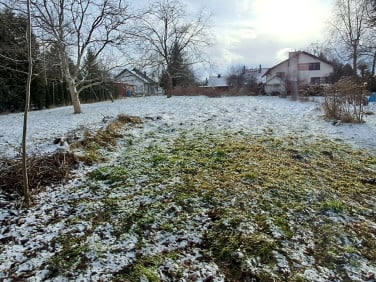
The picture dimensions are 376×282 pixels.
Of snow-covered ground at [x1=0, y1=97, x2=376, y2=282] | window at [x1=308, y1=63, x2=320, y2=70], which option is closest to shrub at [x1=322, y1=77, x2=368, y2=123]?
snow-covered ground at [x1=0, y1=97, x2=376, y2=282]

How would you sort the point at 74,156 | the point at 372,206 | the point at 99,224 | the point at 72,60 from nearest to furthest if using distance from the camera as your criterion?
1. the point at 99,224
2. the point at 372,206
3. the point at 74,156
4. the point at 72,60

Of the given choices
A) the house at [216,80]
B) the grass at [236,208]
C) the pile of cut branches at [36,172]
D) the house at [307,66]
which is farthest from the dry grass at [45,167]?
the house at [216,80]

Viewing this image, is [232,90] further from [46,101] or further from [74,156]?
[74,156]

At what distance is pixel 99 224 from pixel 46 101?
648 inches

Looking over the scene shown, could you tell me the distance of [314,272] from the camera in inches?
93.7

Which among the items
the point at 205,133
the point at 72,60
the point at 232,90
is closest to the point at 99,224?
the point at 205,133

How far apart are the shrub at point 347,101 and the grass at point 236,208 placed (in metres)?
3.30

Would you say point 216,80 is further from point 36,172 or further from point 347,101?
point 36,172

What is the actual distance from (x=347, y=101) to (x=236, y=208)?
23.9ft

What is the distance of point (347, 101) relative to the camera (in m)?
8.73

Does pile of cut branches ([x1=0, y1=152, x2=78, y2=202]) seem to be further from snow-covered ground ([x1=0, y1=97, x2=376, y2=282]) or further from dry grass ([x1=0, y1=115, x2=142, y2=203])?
snow-covered ground ([x1=0, y1=97, x2=376, y2=282])

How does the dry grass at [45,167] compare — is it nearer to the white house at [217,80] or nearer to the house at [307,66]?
the house at [307,66]

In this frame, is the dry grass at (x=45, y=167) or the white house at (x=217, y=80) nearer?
the dry grass at (x=45, y=167)

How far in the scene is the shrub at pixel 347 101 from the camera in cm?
832
